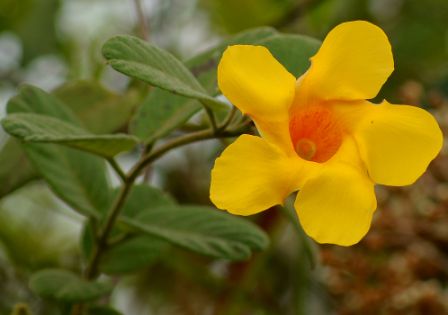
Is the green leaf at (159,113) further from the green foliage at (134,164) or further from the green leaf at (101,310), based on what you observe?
the green leaf at (101,310)

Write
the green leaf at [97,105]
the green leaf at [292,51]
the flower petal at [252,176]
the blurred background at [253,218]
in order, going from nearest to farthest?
the flower petal at [252,176], the green leaf at [292,51], the green leaf at [97,105], the blurred background at [253,218]

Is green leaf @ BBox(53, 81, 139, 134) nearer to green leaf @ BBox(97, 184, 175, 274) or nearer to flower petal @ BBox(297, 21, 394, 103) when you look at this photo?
green leaf @ BBox(97, 184, 175, 274)

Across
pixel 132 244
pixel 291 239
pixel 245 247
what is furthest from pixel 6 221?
pixel 245 247

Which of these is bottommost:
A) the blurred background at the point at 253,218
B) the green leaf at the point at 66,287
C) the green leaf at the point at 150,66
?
the blurred background at the point at 253,218

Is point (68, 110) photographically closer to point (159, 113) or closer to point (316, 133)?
point (159, 113)

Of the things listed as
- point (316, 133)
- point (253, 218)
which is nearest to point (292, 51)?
point (316, 133)

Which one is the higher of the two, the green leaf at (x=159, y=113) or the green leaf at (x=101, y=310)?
the green leaf at (x=159, y=113)

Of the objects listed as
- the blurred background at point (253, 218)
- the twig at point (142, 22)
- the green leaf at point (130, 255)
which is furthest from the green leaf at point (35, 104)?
the blurred background at point (253, 218)
